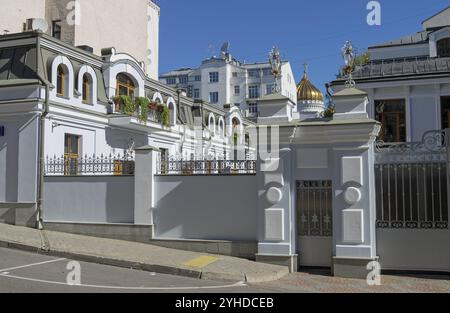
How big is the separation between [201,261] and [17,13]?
18.6m

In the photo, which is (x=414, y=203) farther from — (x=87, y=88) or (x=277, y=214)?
(x=87, y=88)

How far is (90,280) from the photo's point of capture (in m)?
9.03

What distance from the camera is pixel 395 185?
10750 millimetres

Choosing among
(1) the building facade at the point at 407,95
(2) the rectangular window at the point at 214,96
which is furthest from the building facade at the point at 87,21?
(2) the rectangular window at the point at 214,96

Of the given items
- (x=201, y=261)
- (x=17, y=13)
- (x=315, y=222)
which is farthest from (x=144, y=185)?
(x=17, y=13)

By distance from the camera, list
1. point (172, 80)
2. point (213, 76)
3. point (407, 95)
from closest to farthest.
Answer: point (407, 95), point (213, 76), point (172, 80)

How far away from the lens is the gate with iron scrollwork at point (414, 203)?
10.4m

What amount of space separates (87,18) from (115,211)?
53.2 ft

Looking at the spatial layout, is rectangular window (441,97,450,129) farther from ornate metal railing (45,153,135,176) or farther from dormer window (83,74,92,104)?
dormer window (83,74,92,104)

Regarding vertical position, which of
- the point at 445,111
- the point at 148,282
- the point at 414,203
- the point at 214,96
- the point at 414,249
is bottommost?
the point at 148,282

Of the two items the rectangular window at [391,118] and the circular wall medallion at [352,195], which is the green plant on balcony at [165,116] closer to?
the rectangular window at [391,118]

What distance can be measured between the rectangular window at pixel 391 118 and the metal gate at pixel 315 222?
737cm

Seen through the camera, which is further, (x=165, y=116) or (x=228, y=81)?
(x=228, y=81)

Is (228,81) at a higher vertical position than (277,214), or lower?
higher
